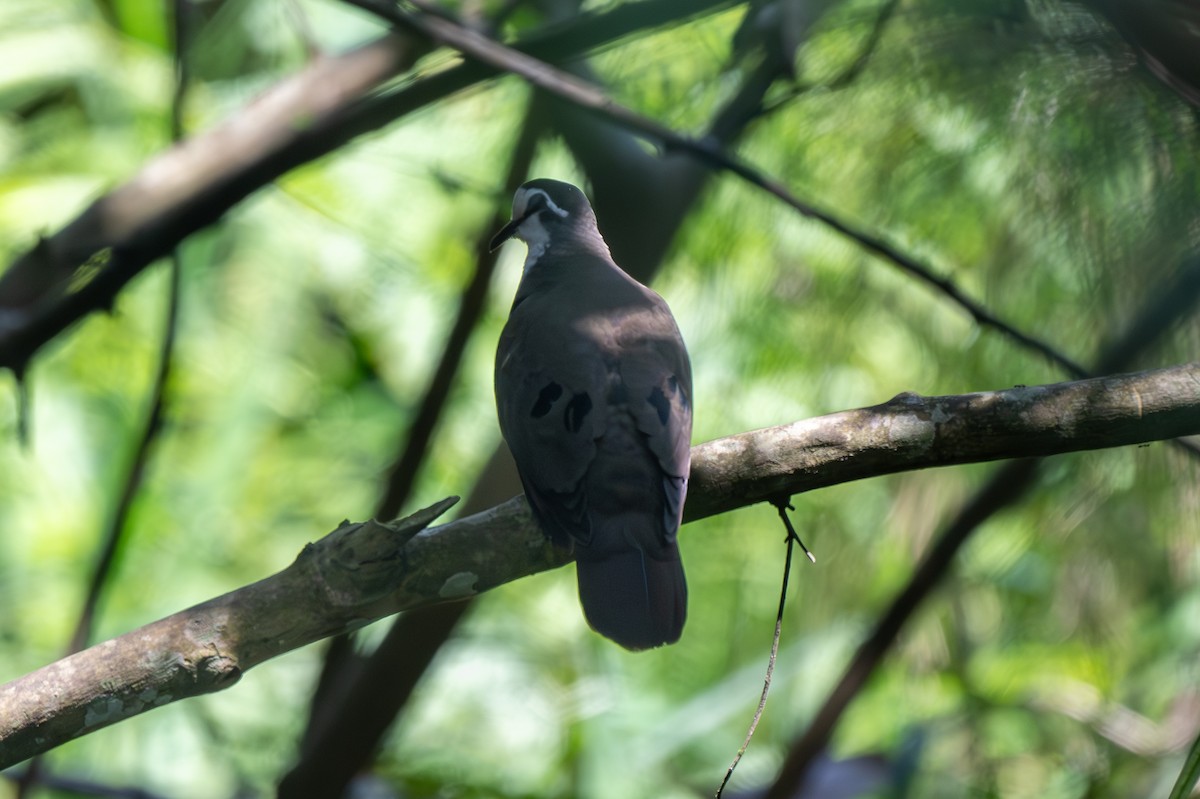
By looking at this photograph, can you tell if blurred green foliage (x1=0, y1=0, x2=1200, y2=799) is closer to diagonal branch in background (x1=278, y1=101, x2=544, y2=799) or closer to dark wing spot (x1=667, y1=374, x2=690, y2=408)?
diagonal branch in background (x1=278, y1=101, x2=544, y2=799)

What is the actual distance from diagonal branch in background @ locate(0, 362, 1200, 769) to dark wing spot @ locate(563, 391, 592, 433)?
0.28 m

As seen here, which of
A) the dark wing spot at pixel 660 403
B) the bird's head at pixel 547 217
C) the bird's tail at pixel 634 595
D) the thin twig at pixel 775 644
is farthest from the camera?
the bird's head at pixel 547 217

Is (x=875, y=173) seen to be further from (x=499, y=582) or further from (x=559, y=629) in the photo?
(x=559, y=629)

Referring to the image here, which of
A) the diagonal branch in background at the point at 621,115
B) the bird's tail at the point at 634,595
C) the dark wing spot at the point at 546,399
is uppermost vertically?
the diagonal branch in background at the point at 621,115

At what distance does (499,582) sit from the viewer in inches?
74.1

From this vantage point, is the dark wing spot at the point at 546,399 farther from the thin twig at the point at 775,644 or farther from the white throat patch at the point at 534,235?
the white throat patch at the point at 534,235

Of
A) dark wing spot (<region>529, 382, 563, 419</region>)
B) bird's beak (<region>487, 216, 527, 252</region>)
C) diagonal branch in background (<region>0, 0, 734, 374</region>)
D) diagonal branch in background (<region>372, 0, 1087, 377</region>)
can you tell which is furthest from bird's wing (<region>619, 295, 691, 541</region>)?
diagonal branch in background (<region>0, 0, 734, 374</region>)

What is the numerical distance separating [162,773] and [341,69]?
2.76 metres

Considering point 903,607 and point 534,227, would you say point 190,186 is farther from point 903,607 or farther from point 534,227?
point 903,607

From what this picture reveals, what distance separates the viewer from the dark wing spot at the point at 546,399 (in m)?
2.08

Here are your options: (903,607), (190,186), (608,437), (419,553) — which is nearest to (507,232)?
(190,186)

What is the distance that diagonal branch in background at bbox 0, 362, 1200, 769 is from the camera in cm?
172

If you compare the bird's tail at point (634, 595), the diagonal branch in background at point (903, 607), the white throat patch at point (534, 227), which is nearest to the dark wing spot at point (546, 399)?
the bird's tail at point (634, 595)

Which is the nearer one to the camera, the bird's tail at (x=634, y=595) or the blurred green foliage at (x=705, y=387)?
the bird's tail at (x=634, y=595)
